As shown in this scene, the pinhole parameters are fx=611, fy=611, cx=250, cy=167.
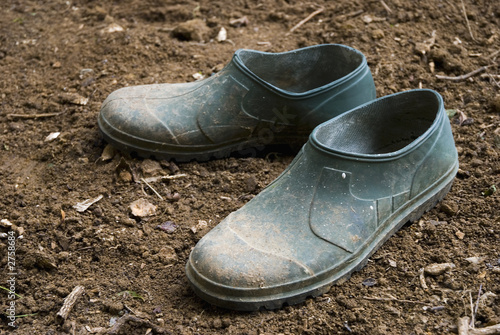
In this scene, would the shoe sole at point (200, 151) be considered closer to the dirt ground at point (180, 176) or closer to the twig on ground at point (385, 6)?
the dirt ground at point (180, 176)

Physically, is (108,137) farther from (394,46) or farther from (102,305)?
(394,46)

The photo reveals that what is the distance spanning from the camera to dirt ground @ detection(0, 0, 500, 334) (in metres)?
2.06

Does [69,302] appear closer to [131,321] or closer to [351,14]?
[131,321]

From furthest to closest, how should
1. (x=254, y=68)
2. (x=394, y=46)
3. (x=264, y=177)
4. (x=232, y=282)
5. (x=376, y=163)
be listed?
(x=394, y=46), (x=254, y=68), (x=264, y=177), (x=376, y=163), (x=232, y=282)

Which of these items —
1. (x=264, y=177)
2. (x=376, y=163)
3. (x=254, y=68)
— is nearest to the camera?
(x=376, y=163)

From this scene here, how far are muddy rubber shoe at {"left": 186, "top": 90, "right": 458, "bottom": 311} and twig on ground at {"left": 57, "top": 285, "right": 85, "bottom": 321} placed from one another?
394 mm

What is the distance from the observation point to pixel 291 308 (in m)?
2.06

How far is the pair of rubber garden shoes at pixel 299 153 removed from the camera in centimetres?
205

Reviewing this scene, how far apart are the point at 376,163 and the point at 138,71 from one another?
183cm

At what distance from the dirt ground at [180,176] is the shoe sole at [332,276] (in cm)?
4

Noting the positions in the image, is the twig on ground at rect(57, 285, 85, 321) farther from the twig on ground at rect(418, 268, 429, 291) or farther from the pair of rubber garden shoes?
the twig on ground at rect(418, 268, 429, 291)

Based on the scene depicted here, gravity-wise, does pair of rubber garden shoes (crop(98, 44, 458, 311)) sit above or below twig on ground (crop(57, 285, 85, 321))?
above

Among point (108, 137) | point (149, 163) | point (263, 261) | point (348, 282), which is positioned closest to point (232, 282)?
point (263, 261)

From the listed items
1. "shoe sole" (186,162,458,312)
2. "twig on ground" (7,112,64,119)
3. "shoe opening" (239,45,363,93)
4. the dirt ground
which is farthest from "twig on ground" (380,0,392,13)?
"twig on ground" (7,112,64,119)
